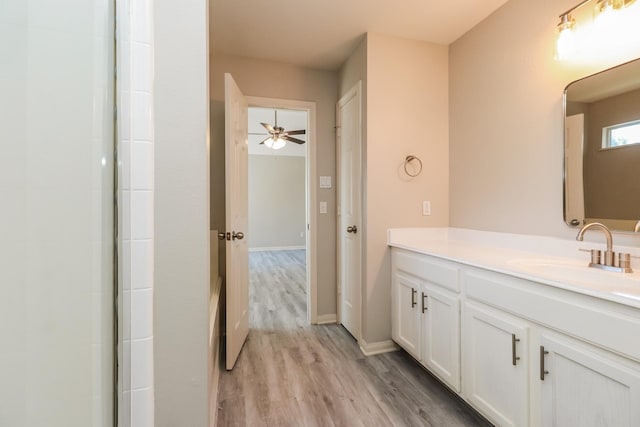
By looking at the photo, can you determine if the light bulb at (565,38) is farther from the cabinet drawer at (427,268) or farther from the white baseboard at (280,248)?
the white baseboard at (280,248)

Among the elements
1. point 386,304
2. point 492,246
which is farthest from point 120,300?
point 492,246

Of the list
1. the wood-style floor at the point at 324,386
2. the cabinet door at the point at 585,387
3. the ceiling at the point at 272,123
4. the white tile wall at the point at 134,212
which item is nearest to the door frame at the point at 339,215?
the wood-style floor at the point at 324,386

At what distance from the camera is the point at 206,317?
40.6 inches

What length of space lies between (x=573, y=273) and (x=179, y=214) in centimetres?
180

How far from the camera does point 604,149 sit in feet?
4.91

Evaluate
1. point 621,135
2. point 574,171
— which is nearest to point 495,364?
point 574,171

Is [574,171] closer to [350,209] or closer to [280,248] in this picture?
[350,209]

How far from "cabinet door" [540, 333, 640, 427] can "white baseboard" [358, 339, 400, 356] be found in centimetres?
125

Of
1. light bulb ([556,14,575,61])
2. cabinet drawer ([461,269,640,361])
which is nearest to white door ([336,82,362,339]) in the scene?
cabinet drawer ([461,269,640,361])

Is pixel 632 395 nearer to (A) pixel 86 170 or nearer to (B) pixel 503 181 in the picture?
(B) pixel 503 181

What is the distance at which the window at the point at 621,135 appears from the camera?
1371 millimetres

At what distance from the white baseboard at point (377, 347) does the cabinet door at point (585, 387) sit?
1.25m

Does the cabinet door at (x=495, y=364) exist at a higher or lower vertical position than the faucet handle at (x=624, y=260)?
lower

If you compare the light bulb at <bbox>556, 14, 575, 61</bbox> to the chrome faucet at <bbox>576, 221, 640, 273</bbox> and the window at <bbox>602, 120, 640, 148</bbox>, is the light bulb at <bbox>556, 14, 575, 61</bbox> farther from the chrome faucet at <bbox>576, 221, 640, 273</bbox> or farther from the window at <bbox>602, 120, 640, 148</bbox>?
the chrome faucet at <bbox>576, 221, 640, 273</bbox>
